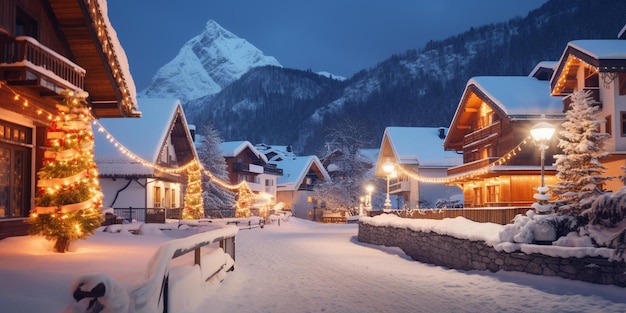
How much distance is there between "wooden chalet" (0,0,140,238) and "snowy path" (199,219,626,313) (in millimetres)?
5618

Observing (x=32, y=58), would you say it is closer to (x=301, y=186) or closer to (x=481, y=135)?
(x=481, y=135)

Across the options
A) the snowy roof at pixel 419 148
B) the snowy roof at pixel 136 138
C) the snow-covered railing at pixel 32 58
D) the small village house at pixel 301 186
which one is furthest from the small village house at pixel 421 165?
the snow-covered railing at pixel 32 58

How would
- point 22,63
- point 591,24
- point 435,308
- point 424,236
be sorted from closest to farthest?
point 435,308 < point 22,63 < point 424,236 < point 591,24

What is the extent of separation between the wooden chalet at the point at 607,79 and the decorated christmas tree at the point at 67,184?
2161 cm

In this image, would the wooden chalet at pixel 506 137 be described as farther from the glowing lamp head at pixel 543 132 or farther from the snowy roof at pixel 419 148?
the glowing lamp head at pixel 543 132

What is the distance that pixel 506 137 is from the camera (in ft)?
121

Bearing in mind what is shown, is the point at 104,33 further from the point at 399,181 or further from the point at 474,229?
the point at 399,181

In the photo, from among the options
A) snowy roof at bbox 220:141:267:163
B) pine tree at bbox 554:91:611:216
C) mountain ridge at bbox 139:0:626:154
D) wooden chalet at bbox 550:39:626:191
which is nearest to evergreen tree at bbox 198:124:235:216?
snowy roof at bbox 220:141:267:163

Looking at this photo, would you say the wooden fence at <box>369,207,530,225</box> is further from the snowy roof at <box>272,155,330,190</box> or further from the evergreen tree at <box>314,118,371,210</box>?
the snowy roof at <box>272,155,330,190</box>

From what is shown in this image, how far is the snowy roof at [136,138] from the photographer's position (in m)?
35.8

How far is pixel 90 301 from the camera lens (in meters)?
5.00

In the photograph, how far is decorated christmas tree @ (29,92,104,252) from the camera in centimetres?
1187

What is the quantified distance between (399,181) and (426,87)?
115 meters

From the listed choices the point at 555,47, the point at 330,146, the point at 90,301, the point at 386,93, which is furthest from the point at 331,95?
the point at 90,301
